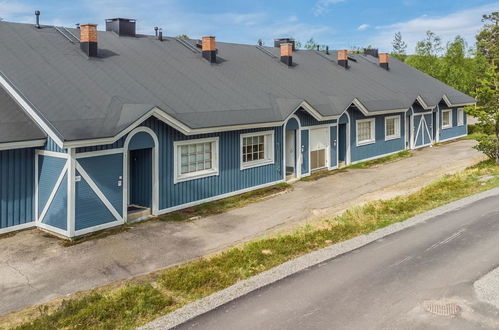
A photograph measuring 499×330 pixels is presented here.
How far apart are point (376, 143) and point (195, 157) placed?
15.0 metres

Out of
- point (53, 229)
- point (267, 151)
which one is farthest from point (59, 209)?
point (267, 151)

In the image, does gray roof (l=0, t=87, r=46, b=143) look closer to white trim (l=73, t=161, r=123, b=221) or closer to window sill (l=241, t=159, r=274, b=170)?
white trim (l=73, t=161, r=123, b=221)

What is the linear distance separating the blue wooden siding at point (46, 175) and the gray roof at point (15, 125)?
0.81 metres

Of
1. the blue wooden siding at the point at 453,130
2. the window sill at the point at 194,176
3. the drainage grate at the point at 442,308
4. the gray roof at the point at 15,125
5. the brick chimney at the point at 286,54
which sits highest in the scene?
the brick chimney at the point at 286,54

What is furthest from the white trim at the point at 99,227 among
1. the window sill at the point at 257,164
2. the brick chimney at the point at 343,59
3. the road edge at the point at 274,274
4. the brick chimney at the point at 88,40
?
the brick chimney at the point at 343,59

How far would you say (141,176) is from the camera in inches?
645

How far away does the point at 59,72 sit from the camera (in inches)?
650

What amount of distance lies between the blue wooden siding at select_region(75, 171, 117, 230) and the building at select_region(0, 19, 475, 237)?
4cm

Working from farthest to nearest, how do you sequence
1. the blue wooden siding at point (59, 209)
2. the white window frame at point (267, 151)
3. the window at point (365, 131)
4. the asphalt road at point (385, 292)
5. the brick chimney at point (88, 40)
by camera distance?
the window at point (365, 131)
the white window frame at point (267, 151)
the brick chimney at point (88, 40)
the blue wooden siding at point (59, 209)
the asphalt road at point (385, 292)

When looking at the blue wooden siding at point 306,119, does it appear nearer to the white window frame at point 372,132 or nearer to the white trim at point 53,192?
the white window frame at point 372,132

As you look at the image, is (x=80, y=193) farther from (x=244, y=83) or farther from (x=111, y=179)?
(x=244, y=83)

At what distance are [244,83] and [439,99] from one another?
18.8 metres

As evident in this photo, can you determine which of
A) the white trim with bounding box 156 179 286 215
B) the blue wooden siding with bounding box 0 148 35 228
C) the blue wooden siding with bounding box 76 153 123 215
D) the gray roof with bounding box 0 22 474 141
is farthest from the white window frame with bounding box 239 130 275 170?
the blue wooden siding with bounding box 0 148 35 228

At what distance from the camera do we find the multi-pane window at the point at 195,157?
56.5 ft
